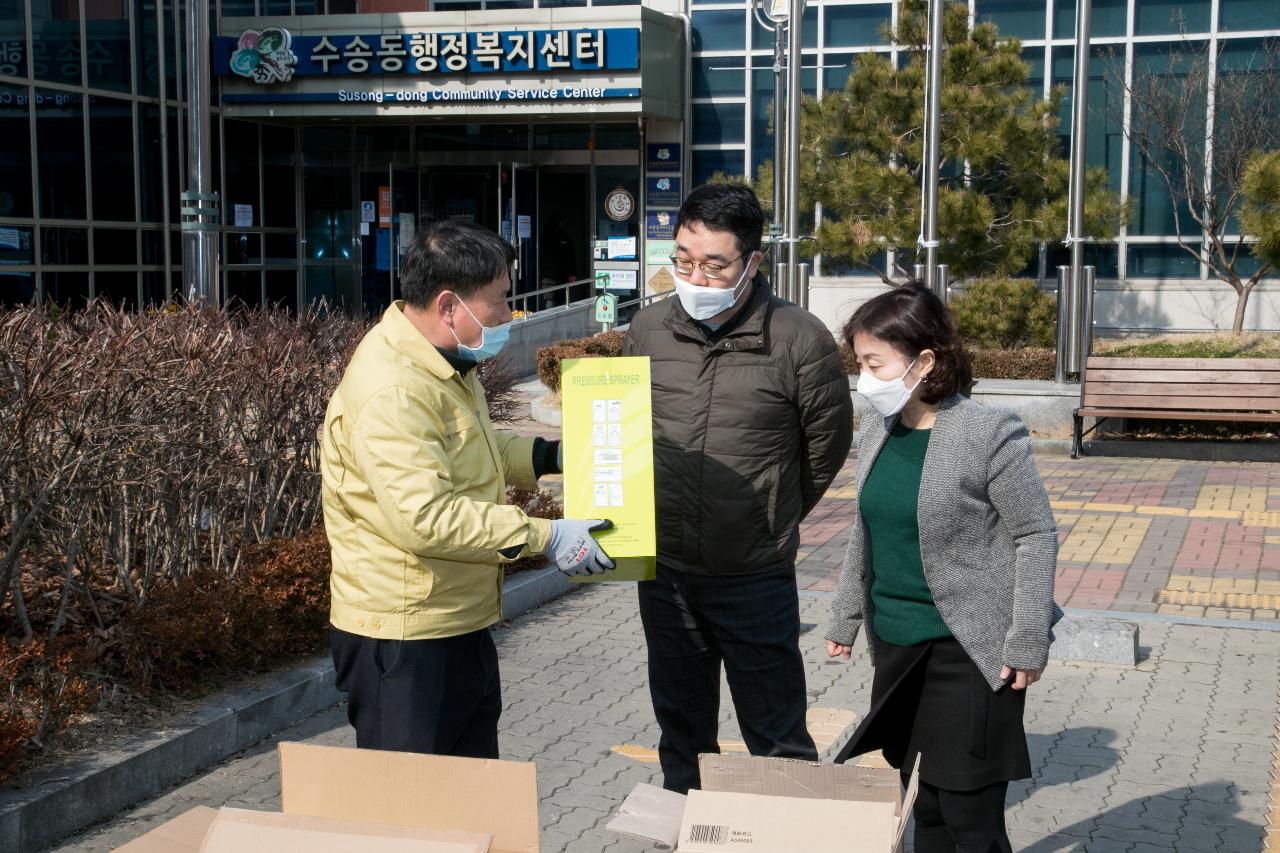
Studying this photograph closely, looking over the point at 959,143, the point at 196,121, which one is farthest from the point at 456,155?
the point at 196,121

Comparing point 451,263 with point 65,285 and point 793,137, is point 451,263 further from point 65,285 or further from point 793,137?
point 65,285

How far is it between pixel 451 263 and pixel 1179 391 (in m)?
11.5

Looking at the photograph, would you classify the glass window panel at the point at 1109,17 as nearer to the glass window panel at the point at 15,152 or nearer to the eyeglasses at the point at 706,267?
the glass window panel at the point at 15,152

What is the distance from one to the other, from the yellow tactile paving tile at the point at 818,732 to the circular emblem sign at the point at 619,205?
1992 centimetres

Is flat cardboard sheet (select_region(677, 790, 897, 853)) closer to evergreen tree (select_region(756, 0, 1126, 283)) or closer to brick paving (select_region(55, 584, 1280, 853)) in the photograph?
brick paving (select_region(55, 584, 1280, 853))

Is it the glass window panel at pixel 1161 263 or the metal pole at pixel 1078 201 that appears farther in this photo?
the glass window panel at pixel 1161 263

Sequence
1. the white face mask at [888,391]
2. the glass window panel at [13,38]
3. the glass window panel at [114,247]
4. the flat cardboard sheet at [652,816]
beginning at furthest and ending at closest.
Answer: the glass window panel at [114,247]
the glass window panel at [13,38]
the white face mask at [888,391]
the flat cardboard sheet at [652,816]

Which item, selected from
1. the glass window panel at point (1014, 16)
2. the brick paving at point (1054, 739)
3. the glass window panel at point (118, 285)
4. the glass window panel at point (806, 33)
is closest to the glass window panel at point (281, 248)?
the glass window panel at point (118, 285)

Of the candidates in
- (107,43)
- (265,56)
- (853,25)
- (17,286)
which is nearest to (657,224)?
(853,25)

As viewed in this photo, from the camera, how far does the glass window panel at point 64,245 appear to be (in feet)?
64.1

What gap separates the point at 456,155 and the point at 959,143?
408 inches

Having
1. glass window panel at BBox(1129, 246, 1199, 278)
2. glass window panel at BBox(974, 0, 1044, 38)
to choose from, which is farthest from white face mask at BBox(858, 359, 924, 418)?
glass window panel at BBox(974, 0, 1044, 38)

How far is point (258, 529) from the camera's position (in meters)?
6.53

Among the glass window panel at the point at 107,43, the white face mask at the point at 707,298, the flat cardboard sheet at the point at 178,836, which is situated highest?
the glass window panel at the point at 107,43
